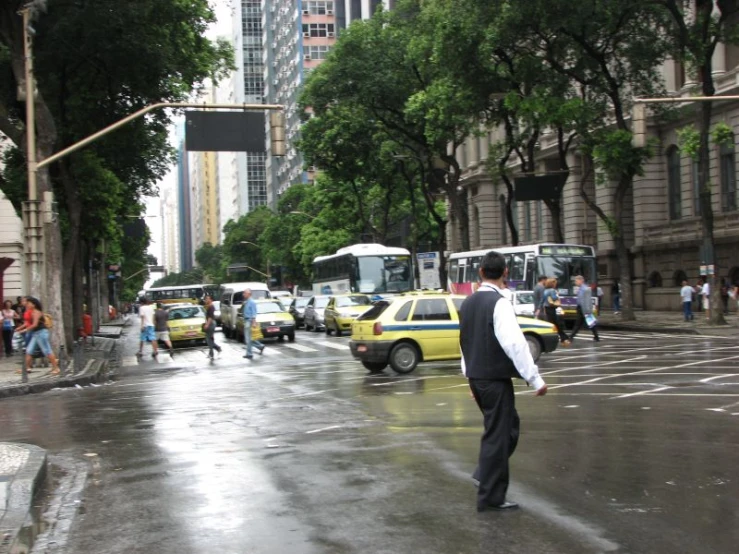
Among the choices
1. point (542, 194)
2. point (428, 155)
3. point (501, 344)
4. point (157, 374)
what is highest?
point (428, 155)

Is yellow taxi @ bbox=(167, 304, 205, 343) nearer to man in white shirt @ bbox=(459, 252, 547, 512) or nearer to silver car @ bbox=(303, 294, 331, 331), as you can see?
silver car @ bbox=(303, 294, 331, 331)

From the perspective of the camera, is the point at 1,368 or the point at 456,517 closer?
the point at 456,517

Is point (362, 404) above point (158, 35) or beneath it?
beneath

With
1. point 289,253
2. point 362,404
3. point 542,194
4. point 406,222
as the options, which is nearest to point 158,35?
point 362,404

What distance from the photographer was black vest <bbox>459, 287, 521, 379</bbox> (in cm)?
655

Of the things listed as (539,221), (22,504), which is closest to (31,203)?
(22,504)

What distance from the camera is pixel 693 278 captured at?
41.6 meters

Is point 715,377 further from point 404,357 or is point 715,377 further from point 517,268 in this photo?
point 517,268

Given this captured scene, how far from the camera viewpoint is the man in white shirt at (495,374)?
21.2 feet

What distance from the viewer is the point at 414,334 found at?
18.5m

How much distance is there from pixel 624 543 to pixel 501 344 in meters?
1.57

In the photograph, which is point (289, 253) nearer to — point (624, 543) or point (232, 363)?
point (232, 363)

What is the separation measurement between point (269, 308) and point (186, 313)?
327 cm

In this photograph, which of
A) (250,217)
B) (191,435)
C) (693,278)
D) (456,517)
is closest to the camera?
(456,517)
